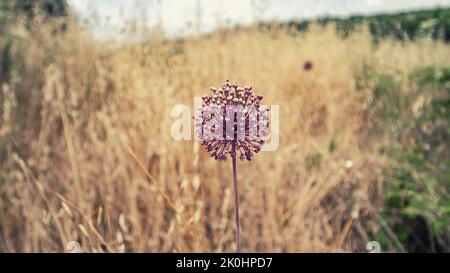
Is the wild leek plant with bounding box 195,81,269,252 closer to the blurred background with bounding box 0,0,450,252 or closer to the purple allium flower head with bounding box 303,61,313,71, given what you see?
the blurred background with bounding box 0,0,450,252

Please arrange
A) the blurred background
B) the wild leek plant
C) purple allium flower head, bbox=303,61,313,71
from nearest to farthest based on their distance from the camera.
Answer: the wild leek plant
the blurred background
purple allium flower head, bbox=303,61,313,71

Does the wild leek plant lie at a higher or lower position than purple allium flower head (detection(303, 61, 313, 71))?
lower

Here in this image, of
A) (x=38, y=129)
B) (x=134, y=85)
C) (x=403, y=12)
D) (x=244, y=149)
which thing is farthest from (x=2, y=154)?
(x=403, y=12)

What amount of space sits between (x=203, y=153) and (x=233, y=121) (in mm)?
1445

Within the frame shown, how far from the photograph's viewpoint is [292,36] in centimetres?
412

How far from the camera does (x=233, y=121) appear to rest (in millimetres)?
525

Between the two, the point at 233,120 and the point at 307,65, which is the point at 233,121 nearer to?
the point at 233,120

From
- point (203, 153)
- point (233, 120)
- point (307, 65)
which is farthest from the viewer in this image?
point (307, 65)

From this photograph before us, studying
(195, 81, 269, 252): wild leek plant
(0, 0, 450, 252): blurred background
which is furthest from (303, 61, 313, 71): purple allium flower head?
(195, 81, 269, 252): wild leek plant

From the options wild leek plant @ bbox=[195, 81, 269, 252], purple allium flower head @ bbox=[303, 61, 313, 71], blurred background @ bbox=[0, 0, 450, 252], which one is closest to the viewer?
wild leek plant @ bbox=[195, 81, 269, 252]

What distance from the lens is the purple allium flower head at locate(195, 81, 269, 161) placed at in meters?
0.50

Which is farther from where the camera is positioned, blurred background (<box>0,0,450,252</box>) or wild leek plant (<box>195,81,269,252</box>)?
blurred background (<box>0,0,450,252</box>)

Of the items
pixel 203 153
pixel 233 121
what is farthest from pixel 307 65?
pixel 233 121
